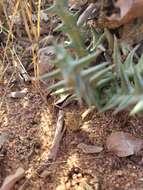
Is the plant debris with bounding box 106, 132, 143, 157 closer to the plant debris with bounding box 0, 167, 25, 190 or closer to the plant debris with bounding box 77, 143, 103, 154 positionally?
the plant debris with bounding box 77, 143, 103, 154

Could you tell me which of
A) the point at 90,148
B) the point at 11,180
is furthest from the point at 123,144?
the point at 11,180

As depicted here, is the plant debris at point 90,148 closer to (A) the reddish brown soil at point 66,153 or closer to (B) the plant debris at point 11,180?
(A) the reddish brown soil at point 66,153

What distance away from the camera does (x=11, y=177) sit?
1.23m

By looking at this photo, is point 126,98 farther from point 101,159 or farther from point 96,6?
point 96,6

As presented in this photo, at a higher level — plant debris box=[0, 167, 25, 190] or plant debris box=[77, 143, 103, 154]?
plant debris box=[77, 143, 103, 154]

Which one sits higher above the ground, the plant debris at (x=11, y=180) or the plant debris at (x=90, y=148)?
the plant debris at (x=90, y=148)

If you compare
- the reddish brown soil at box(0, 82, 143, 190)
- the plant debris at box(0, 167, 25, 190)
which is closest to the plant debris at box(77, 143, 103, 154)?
the reddish brown soil at box(0, 82, 143, 190)

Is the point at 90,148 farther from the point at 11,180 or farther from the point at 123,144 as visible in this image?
the point at 11,180

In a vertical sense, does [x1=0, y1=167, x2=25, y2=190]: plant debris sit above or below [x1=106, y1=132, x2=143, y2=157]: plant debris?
below

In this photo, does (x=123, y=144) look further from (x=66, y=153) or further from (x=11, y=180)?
(x=11, y=180)

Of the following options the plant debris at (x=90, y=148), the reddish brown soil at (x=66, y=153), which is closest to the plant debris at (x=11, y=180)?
the reddish brown soil at (x=66, y=153)

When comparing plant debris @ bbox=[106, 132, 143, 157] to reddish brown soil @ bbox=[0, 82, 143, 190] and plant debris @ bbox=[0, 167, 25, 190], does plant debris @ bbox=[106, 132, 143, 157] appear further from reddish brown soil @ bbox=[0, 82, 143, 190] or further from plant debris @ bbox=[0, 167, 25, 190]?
plant debris @ bbox=[0, 167, 25, 190]

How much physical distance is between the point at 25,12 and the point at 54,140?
1.59 feet

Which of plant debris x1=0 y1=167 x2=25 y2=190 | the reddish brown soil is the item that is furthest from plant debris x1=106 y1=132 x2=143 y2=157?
plant debris x1=0 y1=167 x2=25 y2=190
